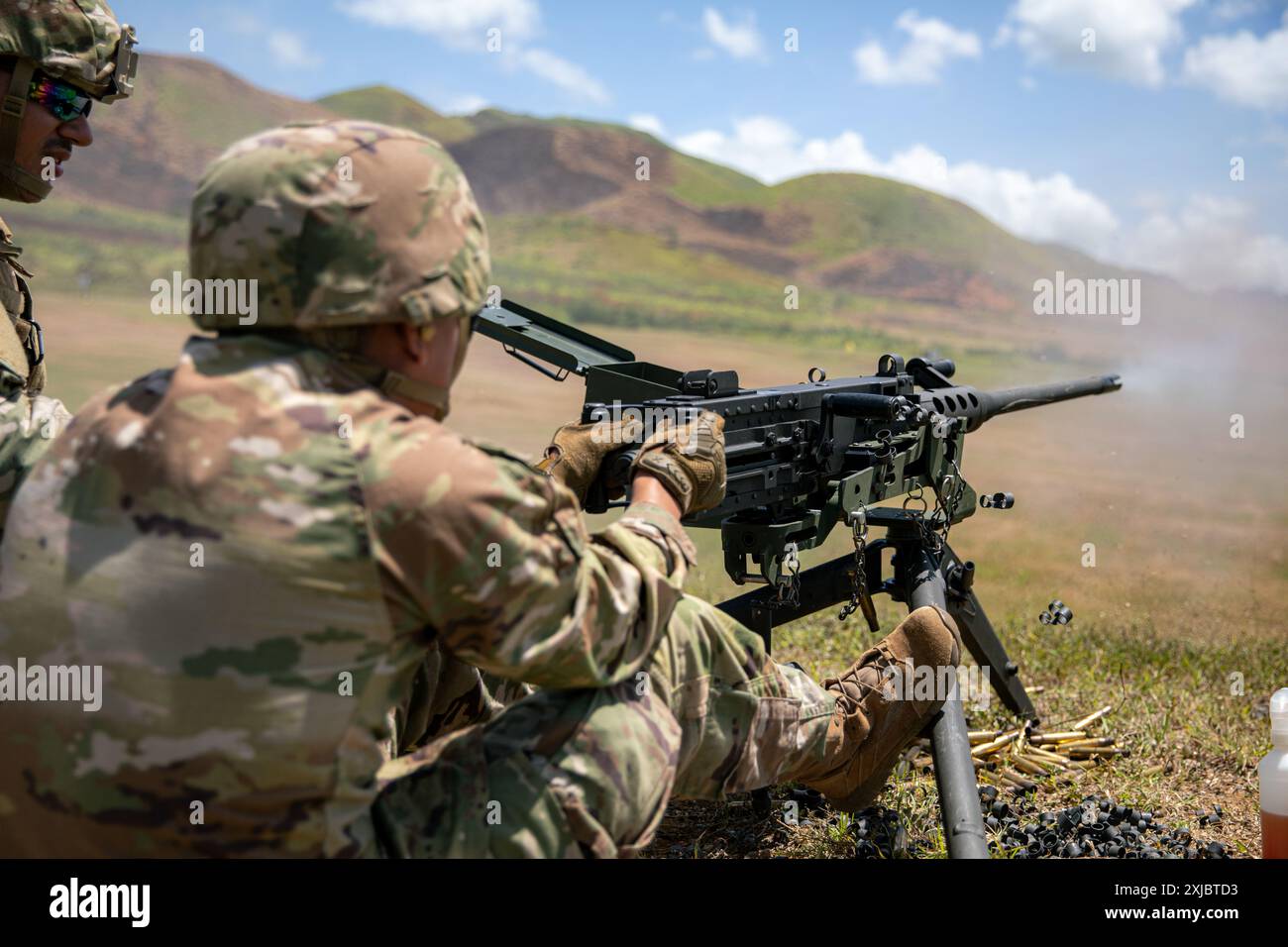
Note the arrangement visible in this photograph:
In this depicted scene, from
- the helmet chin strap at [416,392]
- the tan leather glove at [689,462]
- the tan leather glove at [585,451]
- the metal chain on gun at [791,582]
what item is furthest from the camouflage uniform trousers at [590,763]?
the metal chain on gun at [791,582]

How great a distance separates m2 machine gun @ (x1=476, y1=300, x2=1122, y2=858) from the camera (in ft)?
13.0

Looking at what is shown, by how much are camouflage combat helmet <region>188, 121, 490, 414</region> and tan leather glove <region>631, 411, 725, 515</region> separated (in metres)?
1.07

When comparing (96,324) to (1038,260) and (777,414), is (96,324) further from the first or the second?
(1038,260)

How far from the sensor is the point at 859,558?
15.1 ft

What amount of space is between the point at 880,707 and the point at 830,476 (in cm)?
100

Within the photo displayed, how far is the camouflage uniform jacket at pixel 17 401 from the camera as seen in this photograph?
10.1 ft

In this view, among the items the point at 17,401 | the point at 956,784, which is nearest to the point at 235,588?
the point at 17,401

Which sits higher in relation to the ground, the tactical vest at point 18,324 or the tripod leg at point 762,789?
the tactical vest at point 18,324

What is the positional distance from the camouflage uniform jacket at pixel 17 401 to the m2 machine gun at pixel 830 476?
1519 millimetres

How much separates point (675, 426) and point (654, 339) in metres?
24.1

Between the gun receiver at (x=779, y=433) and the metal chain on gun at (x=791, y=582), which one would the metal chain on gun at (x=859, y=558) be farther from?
the metal chain on gun at (x=791, y=582)

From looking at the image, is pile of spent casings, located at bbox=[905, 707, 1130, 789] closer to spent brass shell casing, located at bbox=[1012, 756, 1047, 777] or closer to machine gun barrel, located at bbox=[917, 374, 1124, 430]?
spent brass shell casing, located at bbox=[1012, 756, 1047, 777]
